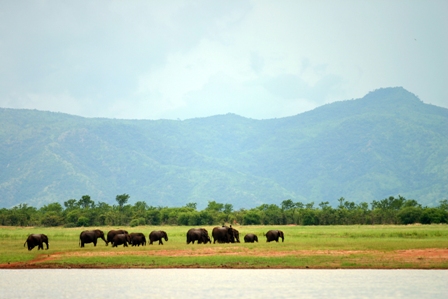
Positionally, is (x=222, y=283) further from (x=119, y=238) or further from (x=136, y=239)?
(x=136, y=239)

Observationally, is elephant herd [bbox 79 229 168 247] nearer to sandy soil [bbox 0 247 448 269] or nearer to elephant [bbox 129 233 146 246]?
elephant [bbox 129 233 146 246]

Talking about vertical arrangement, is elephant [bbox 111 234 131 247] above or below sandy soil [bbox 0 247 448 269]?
above

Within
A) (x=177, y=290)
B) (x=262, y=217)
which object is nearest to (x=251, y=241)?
(x=177, y=290)

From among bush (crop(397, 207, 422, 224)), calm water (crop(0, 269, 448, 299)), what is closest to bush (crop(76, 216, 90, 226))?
bush (crop(397, 207, 422, 224))

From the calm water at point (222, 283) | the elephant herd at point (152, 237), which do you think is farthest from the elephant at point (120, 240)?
the calm water at point (222, 283)

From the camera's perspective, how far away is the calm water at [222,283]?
2402 cm

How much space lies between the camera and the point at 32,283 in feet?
89.1

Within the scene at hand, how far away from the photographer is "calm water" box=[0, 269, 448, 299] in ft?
78.8

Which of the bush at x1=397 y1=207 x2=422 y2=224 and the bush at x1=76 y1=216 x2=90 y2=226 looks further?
the bush at x1=76 y1=216 x2=90 y2=226

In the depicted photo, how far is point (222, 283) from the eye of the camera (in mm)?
26844

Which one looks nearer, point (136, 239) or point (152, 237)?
point (136, 239)

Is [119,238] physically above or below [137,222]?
below

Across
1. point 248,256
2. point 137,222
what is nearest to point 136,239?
point 248,256

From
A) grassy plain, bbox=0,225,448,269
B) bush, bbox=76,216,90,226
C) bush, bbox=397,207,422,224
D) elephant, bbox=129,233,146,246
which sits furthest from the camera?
bush, bbox=76,216,90,226
